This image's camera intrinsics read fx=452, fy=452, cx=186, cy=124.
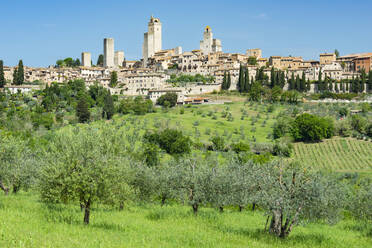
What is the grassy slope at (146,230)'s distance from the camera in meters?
14.4

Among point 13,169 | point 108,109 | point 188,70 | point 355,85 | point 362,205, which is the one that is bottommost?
point 362,205

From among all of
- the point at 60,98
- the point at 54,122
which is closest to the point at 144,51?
the point at 60,98

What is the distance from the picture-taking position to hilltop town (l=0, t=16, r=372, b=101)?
306ft

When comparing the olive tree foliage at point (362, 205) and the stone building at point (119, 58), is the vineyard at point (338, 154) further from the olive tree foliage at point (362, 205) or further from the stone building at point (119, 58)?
the stone building at point (119, 58)

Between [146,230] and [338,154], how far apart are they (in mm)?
44677

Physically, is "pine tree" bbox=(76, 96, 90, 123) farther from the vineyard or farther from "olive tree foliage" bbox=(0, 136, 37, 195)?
"olive tree foliage" bbox=(0, 136, 37, 195)

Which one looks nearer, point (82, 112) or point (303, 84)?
point (82, 112)

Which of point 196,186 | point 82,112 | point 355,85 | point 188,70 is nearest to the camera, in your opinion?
point 196,186

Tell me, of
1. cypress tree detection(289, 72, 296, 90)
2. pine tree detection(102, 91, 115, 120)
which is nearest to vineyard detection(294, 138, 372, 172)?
cypress tree detection(289, 72, 296, 90)

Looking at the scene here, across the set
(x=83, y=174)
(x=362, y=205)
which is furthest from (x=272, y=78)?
(x=83, y=174)

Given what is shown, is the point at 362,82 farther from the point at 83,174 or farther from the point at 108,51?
the point at 83,174

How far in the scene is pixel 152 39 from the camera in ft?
403

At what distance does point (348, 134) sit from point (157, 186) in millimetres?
45514

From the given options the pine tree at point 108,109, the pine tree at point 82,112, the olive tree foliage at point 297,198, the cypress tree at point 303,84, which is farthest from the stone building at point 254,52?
the olive tree foliage at point 297,198
